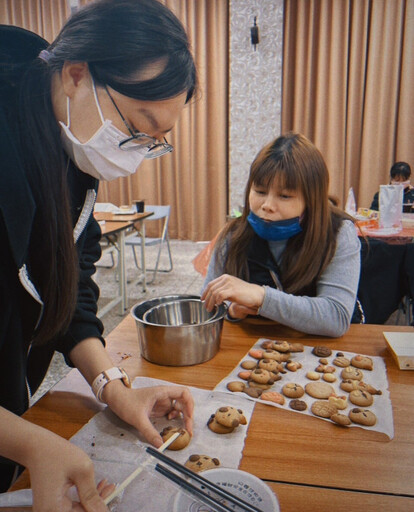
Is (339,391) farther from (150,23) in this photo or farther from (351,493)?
(150,23)

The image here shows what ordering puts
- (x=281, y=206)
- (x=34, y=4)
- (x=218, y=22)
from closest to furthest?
(x=281, y=206) < (x=218, y=22) < (x=34, y=4)

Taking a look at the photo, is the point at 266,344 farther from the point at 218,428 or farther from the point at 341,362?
the point at 218,428

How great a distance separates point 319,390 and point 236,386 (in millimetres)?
162

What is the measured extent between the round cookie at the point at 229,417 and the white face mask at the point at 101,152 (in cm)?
53

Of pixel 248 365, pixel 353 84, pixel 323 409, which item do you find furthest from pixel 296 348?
pixel 353 84

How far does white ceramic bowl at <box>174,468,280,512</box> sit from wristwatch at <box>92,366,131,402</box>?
0.87 feet

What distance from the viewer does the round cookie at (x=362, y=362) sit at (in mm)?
907

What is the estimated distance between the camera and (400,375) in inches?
34.9

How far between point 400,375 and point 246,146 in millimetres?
4354

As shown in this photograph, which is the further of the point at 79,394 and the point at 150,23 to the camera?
the point at 79,394

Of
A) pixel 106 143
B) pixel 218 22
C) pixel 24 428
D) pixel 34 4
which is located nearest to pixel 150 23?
pixel 106 143

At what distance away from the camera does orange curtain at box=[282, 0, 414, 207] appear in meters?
4.52

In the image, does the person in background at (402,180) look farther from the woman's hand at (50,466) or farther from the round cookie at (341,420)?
the woman's hand at (50,466)

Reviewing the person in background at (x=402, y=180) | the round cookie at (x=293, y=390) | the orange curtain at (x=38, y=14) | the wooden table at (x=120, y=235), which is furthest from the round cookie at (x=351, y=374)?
the orange curtain at (x=38, y=14)
